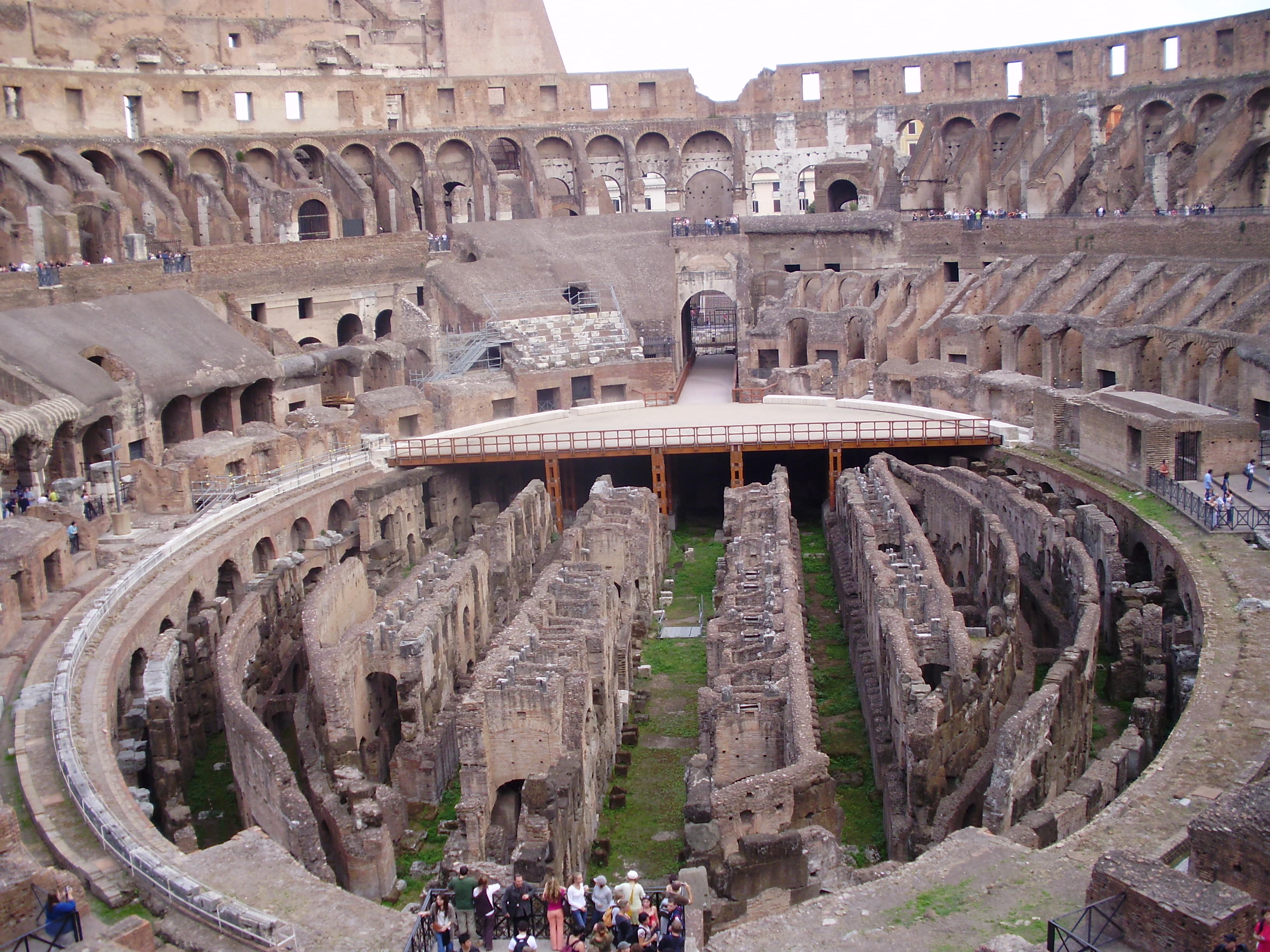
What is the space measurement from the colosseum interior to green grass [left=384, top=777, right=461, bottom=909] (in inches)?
3.2

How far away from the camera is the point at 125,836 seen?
46.2 ft

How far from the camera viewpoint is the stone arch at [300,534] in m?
31.9

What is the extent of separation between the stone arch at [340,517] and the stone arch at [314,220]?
58.9ft

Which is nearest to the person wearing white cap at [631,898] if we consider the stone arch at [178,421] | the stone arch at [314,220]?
the stone arch at [178,421]

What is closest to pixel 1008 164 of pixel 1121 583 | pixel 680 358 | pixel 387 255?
pixel 680 358

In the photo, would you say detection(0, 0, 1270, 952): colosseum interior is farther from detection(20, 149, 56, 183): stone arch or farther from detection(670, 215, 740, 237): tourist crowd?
detection(670, 215, 740, 237): tourist crowd

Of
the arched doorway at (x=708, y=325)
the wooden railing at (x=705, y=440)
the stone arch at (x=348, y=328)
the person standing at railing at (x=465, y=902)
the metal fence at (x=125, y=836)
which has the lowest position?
the person standing at railing at (x=465, y=902)

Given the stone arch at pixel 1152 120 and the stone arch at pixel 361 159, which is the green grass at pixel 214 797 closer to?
the stone arch at pixel 361 159

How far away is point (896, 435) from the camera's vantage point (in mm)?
A: 35781

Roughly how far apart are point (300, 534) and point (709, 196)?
29.7 m

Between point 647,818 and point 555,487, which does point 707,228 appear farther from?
point 647,818

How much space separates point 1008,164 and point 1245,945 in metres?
42.7

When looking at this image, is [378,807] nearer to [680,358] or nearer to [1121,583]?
[1121,583]

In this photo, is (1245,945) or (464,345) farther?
(464,345)
